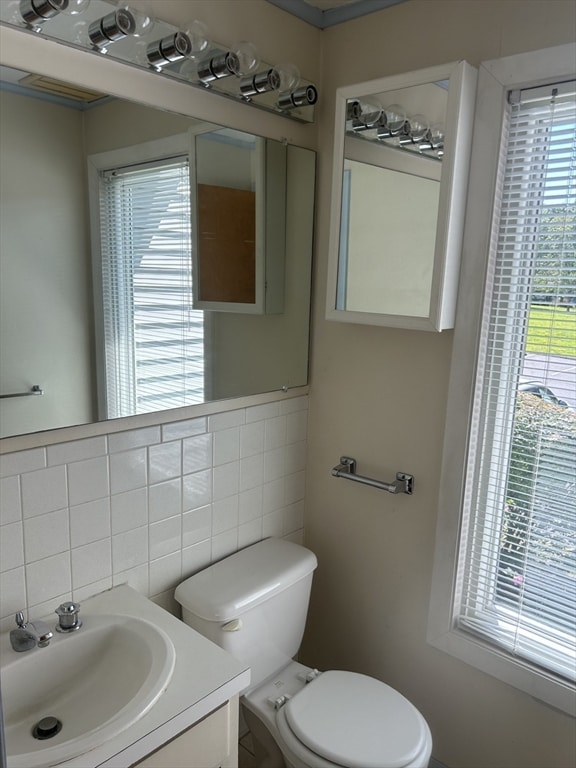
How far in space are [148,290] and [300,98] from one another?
0.71 m

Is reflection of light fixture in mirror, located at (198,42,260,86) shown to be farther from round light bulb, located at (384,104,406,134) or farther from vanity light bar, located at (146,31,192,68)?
round light bulb, located at (384,104,406,134)

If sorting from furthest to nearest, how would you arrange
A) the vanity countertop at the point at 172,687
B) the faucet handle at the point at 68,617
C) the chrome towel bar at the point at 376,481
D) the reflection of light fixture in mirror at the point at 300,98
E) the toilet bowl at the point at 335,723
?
the chrome towel bar at the point at 376,481
the reflection of light fixture in mirror at the point at 300,98
the toilet bowl at the point at 335,723
the faucet handle at the point at 68,617
the vanity countertop at the point at 172,687

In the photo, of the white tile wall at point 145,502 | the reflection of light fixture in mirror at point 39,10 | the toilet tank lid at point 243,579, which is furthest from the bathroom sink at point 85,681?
the reflection of light fixture in mirror at point 39,10

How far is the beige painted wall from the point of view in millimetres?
1497

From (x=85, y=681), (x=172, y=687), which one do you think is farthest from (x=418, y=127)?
(x=85, y=681)

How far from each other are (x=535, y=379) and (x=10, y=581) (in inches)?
52.7

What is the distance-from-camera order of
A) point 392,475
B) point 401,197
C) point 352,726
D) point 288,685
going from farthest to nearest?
1. point 392,475
2. point 288,685
3. point 401,197
4. point 352,726

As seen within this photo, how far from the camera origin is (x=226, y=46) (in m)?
1.52

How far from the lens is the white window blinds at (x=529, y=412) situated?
1389 millimetres

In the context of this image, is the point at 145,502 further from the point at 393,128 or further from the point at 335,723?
the point at 393,128

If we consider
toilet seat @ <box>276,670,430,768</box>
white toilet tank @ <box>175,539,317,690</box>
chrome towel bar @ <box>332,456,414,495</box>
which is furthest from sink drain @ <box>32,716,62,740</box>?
chrome towel bar @ <box>332,456,414,495</box>

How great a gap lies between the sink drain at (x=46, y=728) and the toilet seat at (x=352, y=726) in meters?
0.57

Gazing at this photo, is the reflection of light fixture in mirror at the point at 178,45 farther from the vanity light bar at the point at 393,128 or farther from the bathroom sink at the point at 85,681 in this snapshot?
the bathroom sink at the point at 85,681

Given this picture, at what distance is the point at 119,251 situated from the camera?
136 cm
